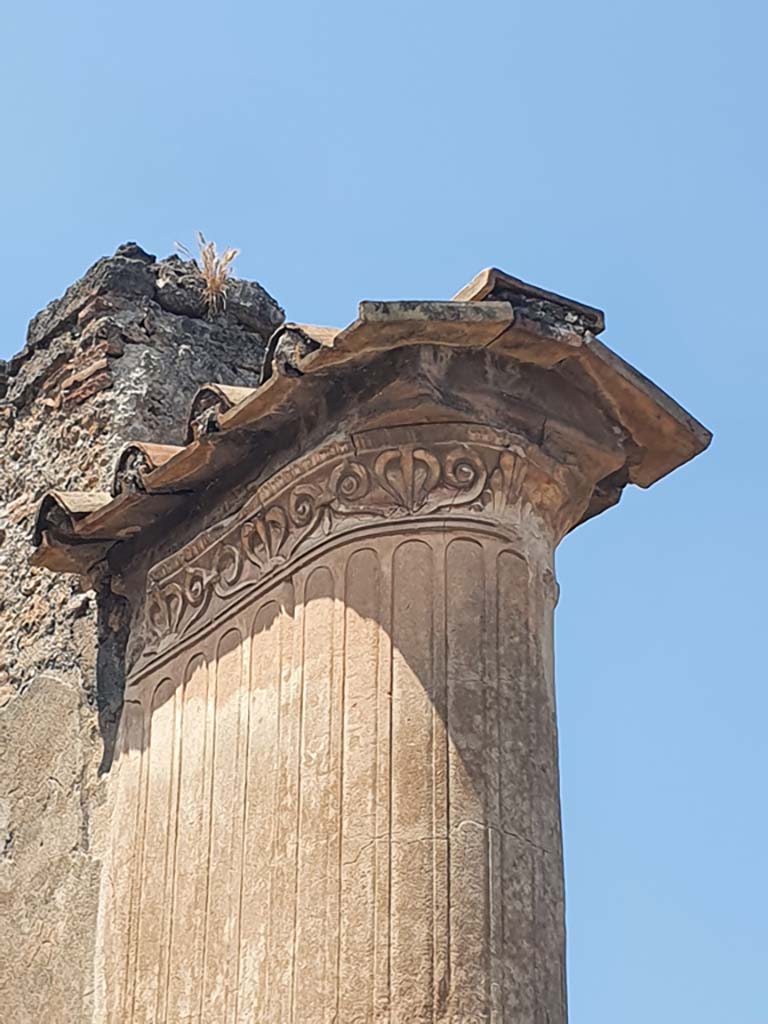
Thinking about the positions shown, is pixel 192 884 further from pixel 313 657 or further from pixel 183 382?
pixel 183 382

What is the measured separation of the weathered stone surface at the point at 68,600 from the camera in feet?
22.4

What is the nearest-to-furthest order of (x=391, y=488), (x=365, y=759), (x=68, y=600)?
(x=365, y=759)
(x=391, y=488)
(x=68, y=600)

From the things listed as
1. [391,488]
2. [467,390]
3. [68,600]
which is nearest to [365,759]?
[391,488]

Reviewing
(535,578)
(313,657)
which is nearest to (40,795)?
(313,657)

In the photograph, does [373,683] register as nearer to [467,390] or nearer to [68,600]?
[467,390]

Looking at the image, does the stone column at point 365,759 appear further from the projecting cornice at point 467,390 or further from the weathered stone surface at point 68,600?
the weathered stone surface at point 68,600

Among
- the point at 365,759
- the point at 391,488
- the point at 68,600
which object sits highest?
the point at 68,600

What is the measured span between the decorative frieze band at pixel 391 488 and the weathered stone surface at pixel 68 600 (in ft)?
2.85

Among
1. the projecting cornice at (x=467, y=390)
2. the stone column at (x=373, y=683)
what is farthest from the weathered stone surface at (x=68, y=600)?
the projecting cornice at (x=467, y=390)

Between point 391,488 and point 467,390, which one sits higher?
point 467,390

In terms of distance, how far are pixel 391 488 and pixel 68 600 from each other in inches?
69.2

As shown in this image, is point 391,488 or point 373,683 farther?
point 391,488

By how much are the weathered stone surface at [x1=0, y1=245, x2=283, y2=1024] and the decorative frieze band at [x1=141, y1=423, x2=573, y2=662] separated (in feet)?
2.85

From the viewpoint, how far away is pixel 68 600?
290 inches
